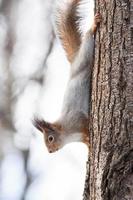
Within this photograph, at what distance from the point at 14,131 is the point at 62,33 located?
2.32m

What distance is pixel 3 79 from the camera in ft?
15.8

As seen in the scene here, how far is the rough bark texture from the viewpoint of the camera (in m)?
1.68

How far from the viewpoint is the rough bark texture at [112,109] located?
1680 mm

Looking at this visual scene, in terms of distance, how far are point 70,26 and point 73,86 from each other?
28cm

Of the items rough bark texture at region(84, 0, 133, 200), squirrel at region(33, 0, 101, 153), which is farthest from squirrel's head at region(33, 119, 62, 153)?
rough bark texture at region(84, 0, 133, 200)

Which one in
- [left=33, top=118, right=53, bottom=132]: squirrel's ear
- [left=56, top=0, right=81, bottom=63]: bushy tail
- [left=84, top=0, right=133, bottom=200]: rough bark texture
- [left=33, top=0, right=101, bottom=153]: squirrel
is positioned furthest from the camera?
[left=33, top=118, right=53, bottom=132]: squirrel's ear

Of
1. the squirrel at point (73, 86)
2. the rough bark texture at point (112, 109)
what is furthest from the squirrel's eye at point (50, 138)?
the rough bark texture at point (112, 109)

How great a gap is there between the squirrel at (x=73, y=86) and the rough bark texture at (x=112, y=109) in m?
0.23

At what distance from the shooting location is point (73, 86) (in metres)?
2.45

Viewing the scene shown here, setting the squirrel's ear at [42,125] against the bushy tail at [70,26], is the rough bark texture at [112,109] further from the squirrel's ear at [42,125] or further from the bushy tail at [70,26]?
the squirrel's ear at [42,125]

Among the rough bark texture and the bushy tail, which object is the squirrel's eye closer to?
the bushy tail

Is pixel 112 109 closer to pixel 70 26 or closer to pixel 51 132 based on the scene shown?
pixel 70 26

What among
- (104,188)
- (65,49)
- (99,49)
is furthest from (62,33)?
(104,188)

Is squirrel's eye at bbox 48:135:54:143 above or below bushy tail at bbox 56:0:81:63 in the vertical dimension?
below
